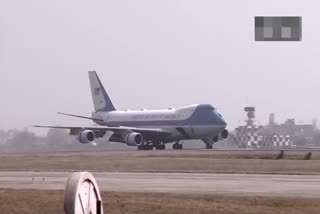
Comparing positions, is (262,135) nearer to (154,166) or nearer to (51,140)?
(51,140)

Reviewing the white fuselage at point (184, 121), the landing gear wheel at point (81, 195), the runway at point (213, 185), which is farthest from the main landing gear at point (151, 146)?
the landing gear wheel at point (81, 195)

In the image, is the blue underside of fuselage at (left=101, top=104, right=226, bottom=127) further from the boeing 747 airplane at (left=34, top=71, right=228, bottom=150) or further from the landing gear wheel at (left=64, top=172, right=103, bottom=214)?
the landing gear wheel at (left=64, top=172, right=103, bottom=214)

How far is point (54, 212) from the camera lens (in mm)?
19188

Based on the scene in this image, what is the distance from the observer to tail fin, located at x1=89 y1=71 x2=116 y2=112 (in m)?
95.9

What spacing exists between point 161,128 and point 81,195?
79929mm

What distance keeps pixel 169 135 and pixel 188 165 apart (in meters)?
42.3

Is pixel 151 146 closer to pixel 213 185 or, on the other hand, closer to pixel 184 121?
pixel 184 121

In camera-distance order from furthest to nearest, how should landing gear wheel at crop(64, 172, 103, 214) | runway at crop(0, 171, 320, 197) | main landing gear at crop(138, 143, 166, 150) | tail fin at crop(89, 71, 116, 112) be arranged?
tail fin at crop(89, 71, 116, 112) → main landing gear at crop(138, 143, 166, 150) → runway at crop(0, 171, 320, 197) → landing gear wheel at crop(64, 172, 103, 214)

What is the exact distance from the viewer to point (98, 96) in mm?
97562

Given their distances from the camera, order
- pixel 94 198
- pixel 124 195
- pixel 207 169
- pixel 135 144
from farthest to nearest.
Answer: pixel 135 144 → pixel 207 169 → pixel 124 195 → pixel 94 198

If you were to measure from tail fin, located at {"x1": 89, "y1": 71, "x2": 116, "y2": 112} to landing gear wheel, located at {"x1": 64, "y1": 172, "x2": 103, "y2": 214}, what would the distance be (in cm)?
8844

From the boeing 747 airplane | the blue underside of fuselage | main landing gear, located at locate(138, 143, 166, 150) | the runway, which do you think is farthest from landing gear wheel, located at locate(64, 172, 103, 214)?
main landing gear, located at locate(138, 143, 166, 150)

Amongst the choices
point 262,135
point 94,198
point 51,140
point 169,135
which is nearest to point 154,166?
point 94,198

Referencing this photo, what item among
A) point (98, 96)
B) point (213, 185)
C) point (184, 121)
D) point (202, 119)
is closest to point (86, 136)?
point (184, 121)
